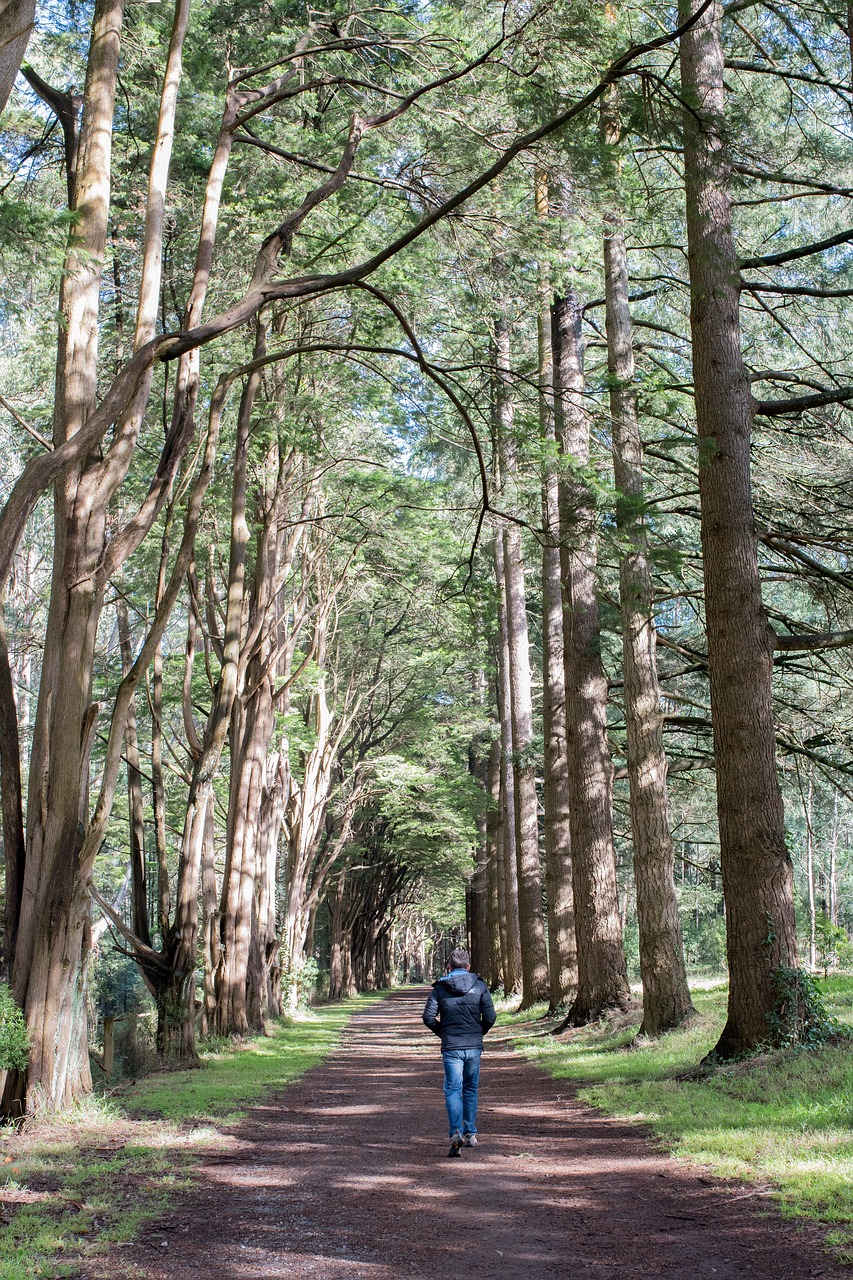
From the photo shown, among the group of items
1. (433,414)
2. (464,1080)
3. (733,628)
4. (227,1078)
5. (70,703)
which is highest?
(433,414)

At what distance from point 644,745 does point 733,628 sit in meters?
3.56

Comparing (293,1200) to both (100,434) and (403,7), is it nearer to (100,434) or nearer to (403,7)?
(100,434)

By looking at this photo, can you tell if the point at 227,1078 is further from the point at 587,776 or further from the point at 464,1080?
the point at 587,776

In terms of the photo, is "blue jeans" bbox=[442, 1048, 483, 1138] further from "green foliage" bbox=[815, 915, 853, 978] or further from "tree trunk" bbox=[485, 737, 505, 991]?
"tree trunk" bbox=[485, 737, 505, 991]

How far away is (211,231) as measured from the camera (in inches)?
400

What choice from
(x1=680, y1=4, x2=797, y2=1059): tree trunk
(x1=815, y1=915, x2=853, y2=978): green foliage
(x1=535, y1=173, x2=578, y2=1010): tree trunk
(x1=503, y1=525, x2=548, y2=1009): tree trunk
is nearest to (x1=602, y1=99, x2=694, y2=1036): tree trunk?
(x1=680, y1=4, x2=797, y2=1059): tree trunk

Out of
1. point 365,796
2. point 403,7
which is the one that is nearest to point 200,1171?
point 403,7

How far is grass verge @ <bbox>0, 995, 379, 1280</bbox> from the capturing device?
464cm

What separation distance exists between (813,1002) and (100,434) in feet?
23.1

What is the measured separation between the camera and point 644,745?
40.9 ft

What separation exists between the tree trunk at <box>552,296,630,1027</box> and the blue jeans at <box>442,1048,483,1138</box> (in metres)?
6.85

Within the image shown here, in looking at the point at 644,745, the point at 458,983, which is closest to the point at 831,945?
the point at 644,745

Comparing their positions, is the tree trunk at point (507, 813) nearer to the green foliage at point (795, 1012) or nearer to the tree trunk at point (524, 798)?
the tree trunk at point (524, 798)

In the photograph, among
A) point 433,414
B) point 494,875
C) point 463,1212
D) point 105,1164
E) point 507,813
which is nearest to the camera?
point 463,1212
